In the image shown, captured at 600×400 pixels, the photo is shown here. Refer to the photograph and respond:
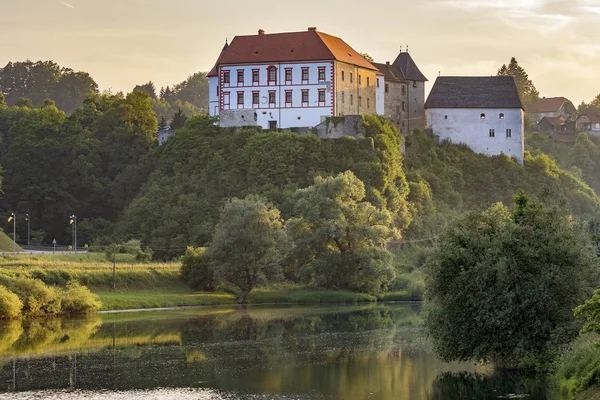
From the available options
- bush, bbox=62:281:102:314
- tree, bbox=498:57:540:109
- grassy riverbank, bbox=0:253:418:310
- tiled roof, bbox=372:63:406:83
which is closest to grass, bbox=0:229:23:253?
grassy riverbank, bbox=0:253:418:310

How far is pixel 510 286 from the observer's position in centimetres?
4097

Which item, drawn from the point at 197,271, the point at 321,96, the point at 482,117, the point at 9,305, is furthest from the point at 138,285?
the point at 482,117

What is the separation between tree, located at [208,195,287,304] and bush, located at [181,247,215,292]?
1.21 metres

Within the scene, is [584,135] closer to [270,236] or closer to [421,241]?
[421,241]

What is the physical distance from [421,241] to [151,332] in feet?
143

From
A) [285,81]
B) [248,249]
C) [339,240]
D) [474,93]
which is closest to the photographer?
[248,249]

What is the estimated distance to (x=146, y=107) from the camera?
375 ft

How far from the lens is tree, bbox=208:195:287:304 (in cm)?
7844

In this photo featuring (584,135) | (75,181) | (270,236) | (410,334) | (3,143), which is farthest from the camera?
(584,135)

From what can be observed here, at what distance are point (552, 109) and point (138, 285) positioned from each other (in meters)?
105

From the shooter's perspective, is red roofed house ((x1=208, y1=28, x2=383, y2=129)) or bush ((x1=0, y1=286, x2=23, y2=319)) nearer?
bush ((x1=0, y1=286, x2=23, y2=319))

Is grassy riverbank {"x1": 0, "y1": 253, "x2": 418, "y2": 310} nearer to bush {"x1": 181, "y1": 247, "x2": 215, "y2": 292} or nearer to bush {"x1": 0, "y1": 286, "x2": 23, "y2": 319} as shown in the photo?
bush {"x1": 181, "y1": 247, "x2": 215, "y2": 292}

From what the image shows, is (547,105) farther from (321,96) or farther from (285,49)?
(321,96)

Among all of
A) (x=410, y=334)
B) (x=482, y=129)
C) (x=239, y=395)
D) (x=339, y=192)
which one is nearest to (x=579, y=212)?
(x=482, y=129)
